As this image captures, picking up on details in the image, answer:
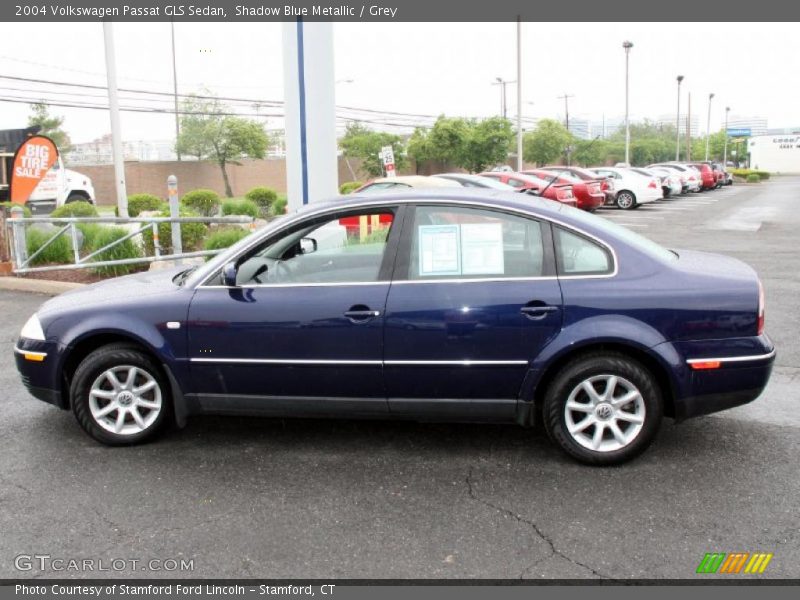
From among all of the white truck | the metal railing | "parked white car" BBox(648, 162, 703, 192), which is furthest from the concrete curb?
"parked white car" BBox(648, 162, 703, 192)

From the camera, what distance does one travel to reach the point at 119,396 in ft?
15.2

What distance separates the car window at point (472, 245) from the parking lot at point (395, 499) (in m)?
1.12

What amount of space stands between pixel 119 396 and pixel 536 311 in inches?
101

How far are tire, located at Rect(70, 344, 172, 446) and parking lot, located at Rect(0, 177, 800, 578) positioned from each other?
0.44ft

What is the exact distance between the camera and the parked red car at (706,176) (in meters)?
40.7

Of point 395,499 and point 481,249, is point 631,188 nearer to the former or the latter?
point 481,249

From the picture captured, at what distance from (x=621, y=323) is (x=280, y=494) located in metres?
2.06

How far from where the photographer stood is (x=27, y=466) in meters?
4.46

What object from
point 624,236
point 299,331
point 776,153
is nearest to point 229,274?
point 299,331

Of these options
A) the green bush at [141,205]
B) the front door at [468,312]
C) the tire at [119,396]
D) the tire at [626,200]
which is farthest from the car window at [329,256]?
the tire at [626,200]

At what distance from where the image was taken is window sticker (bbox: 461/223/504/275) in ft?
14.2

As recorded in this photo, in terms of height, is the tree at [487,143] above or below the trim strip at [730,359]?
above

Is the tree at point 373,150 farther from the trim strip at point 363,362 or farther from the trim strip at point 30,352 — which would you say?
the trim strip at point 363,362

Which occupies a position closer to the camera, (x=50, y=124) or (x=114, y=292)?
(x=114, y=292)
